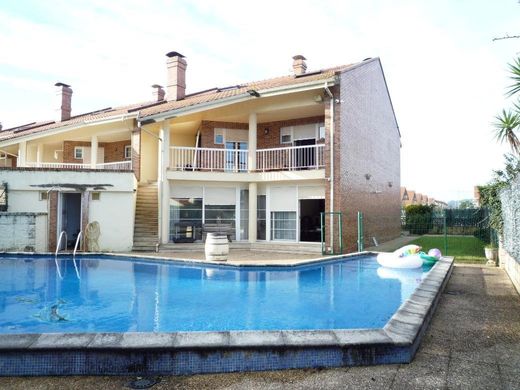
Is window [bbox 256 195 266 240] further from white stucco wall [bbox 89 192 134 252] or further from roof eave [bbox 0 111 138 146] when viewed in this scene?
roof eave [bbox 0 111 138 146]

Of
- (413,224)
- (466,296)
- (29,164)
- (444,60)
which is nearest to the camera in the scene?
(466,296)

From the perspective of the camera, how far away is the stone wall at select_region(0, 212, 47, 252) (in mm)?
15570

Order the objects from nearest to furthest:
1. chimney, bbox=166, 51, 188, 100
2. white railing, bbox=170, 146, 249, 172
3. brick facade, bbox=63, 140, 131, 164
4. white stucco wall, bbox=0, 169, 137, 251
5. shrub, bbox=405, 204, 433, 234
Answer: white stucco wall, bbox=0, 169, 137, 251 < white railing, bbox=170, 146, 249, 172 < chimney, bbox=166, 51, 188, 100 < brick facade, bbox=63, 140, 131, 164 < shrub, bbox=405, 204, 433, 234

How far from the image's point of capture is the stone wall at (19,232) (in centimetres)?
1557

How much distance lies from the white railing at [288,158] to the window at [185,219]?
11.3 ft

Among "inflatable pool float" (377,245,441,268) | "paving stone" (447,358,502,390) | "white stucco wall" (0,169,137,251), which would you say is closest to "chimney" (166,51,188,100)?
"white stucco wall" (0,169,137,251)

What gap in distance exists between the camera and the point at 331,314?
717cm

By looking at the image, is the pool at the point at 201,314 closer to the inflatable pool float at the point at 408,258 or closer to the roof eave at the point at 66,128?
the inflatable pool float at the point at 408,258

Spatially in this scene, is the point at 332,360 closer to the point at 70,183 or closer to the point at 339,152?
the point at 339,152

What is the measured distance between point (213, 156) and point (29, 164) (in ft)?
37.5

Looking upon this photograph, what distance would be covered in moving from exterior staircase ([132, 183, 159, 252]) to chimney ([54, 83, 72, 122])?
41.1 feet

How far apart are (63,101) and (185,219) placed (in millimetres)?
15809

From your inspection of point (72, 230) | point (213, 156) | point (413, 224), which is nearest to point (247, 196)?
point (213, 156)

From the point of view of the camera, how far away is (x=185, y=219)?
18.4 meters
